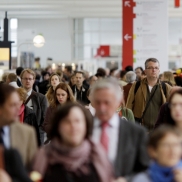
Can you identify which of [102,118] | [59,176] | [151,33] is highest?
[151,33]

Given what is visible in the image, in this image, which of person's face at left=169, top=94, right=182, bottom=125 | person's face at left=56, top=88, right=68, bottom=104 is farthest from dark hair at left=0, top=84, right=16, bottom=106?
person's face at left=56, top=88, right=68, bottom=104

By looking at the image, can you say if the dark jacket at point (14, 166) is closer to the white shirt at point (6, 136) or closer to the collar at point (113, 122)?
the white shirt at point (6, 136)

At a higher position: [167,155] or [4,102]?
[4,102]

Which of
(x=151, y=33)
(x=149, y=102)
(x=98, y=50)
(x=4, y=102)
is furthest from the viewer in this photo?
(x=98, y=50)

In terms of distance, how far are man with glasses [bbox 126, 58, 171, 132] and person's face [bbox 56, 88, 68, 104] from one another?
3.81ft

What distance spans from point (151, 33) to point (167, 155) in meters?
13.2

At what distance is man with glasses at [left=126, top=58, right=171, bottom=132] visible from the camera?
905 cm

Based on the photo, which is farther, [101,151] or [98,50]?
[98,50]

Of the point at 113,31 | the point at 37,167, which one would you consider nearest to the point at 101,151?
the point at 37,167

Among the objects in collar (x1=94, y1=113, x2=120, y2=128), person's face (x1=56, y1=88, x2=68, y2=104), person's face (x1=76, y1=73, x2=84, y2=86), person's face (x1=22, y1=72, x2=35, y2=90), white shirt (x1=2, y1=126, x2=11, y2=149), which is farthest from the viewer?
person's face (x1=76, y1=73, x2=84, y2=86)

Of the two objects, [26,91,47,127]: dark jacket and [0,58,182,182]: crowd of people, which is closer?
[0,58,182,182]: crowd of people

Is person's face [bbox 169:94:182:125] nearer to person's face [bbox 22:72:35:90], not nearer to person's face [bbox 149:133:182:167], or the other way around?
person's face [bbox 149:133:182:167]

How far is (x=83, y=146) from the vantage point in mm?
3955

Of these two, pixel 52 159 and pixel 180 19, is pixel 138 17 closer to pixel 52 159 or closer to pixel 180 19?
pixel 52 159
